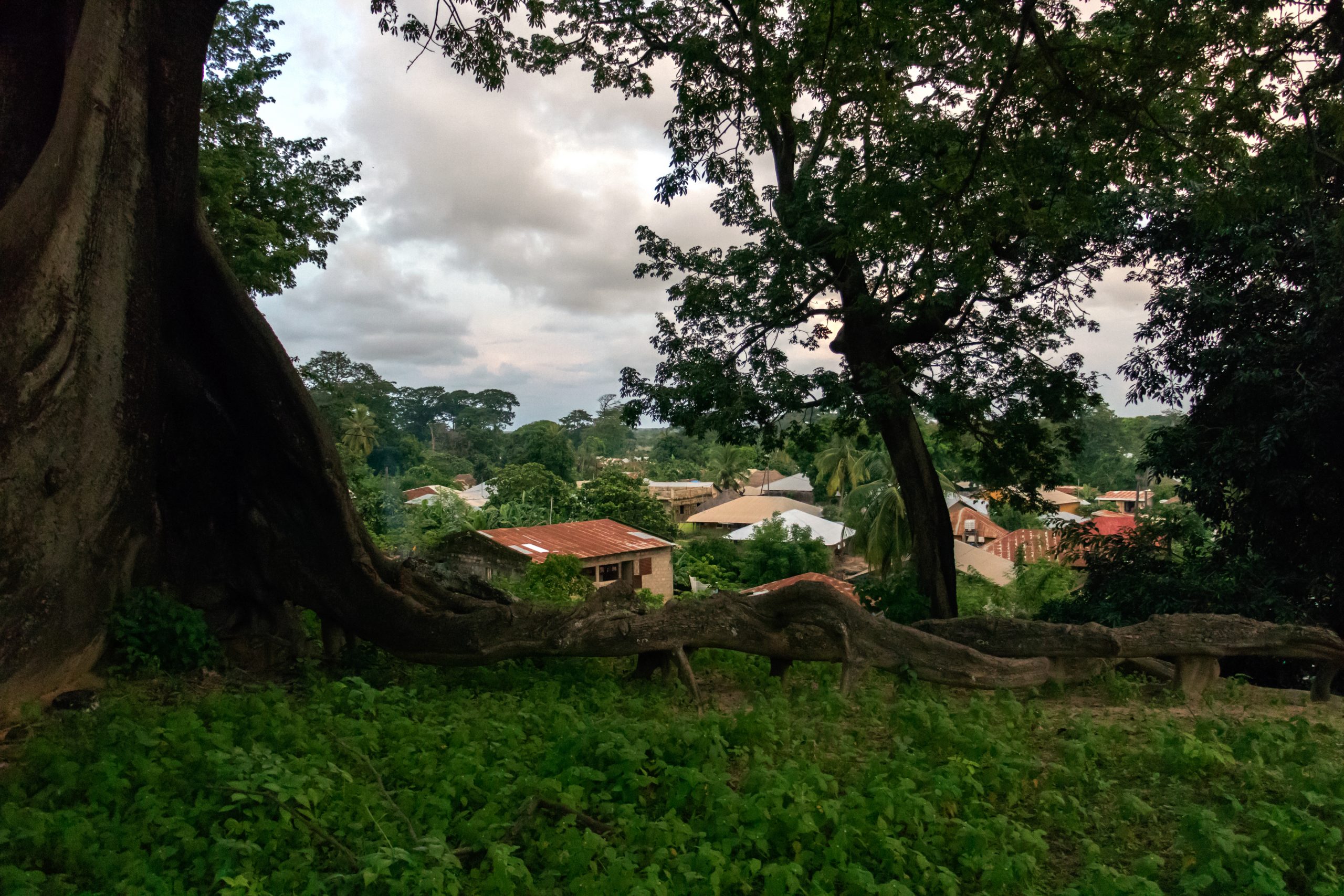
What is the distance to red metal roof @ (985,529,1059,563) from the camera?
34.1 m

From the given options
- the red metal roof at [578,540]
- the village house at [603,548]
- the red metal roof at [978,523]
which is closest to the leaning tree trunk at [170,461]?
the red metal roof at [578,540]

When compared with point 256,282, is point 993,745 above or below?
below

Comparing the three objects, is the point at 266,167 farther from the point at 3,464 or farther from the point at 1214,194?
the point at 1214,194

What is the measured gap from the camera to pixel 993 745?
15.1 feet

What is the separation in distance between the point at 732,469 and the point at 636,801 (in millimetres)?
57981

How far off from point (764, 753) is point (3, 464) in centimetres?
441

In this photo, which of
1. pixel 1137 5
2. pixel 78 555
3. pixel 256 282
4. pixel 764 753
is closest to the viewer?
pixel 764 753

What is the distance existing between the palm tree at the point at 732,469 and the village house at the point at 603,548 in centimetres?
3097

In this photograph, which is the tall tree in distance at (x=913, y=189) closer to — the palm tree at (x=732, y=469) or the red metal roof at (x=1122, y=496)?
the palm tree at (x=732, y=469)

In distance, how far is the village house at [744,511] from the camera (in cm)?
4544

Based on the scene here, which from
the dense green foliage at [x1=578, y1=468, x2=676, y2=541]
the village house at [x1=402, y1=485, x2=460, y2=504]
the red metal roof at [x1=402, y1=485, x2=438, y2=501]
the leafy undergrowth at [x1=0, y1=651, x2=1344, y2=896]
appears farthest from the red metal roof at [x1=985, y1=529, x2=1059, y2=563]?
the leafy undergrowth at [x1=0, y1=651, x2=1344, y2=896]

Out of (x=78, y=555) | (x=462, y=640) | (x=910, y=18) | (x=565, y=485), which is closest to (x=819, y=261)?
(x=910, y=18)

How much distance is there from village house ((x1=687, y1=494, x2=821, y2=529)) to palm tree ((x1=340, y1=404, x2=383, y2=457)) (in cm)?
1813

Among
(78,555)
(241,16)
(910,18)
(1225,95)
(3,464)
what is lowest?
(78,555)
